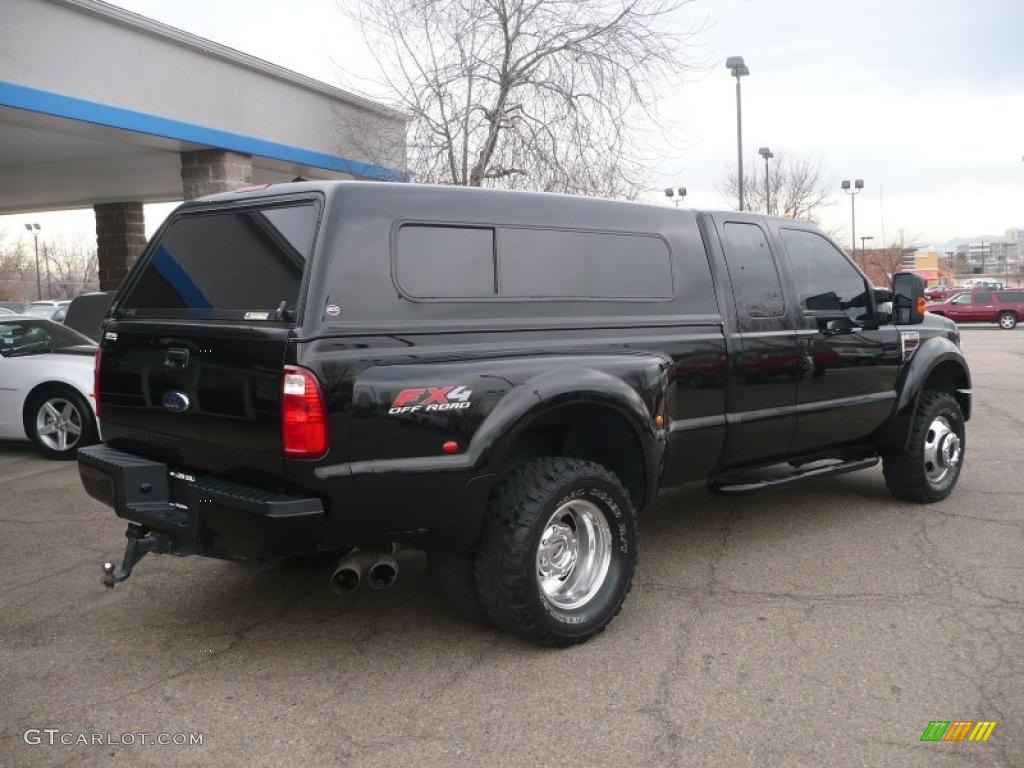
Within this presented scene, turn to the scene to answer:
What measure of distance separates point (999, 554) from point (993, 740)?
2.45 m

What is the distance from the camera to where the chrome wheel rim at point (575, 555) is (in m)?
4.35

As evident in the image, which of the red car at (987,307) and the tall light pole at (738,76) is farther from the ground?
the tall light pole at (738,76)

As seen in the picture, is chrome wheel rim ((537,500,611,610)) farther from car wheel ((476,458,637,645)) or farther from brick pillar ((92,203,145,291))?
brick pillar ((92,203,145,291))

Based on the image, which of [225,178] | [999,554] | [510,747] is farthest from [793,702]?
[225,178]

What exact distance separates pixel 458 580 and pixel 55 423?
20.4ft

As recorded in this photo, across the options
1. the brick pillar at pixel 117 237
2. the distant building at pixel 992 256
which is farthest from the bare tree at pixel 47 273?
the distant building at pixel 992 256

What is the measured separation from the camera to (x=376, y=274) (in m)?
3.86

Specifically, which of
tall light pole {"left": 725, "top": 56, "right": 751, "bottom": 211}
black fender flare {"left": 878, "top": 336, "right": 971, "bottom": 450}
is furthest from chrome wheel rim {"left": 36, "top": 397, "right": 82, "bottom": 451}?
tall light pole {"left": 725, "top": 56, "right": 751, "bottom": 211}

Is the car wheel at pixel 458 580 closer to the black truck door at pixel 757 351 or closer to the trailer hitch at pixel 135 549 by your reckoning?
the trailer hitch at pixel 135 549

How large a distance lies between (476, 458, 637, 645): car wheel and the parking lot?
168 millimetres

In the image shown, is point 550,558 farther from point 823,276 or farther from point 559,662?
point 823,276

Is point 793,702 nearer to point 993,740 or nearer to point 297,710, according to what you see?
point 993,740

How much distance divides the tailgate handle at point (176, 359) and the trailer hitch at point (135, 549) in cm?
70

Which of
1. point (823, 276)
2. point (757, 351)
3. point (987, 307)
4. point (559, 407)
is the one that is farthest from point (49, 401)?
point (987, 307)
